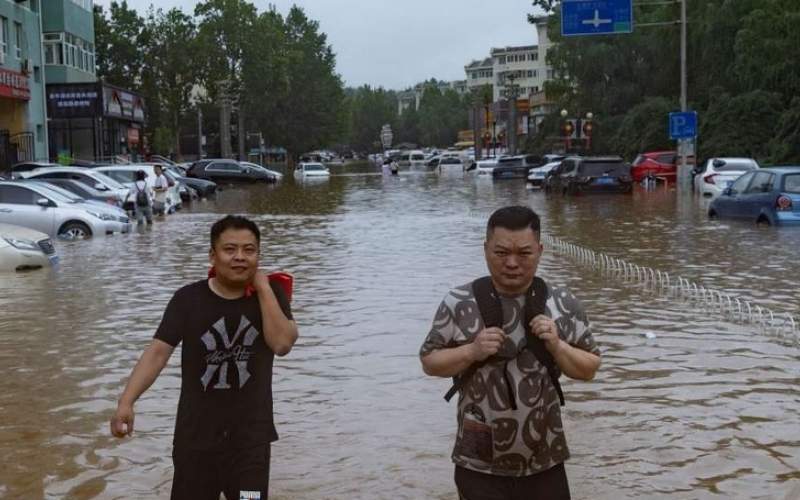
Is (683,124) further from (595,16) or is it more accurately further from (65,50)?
(65,50)

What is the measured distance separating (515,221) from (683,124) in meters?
37.4

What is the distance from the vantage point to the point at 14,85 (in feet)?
138

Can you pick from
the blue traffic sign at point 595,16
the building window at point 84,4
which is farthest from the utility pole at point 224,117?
the blue traffic sign at point 595,16

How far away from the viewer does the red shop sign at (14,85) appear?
134 ft

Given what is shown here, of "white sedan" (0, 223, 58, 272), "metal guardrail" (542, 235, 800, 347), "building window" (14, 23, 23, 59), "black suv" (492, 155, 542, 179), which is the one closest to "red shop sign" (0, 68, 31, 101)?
"building window" (14, 23, 23, 59)

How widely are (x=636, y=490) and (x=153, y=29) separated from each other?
80.6 metres

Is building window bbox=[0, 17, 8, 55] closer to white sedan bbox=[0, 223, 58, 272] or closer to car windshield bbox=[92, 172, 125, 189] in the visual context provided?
car windshield bbox=[92, 172, 125, 189]

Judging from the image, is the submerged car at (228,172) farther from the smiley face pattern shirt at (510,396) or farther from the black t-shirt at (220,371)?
the smiley face pattern shirt at (510,396)

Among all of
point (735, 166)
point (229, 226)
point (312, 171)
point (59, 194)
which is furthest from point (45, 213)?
point (312, 171)

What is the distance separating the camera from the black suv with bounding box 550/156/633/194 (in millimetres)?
37594

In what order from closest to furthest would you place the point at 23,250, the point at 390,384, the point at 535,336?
the point at 535,336 < the point at 390,384 < the point at 23,250

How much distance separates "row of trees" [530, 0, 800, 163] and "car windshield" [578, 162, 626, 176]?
9.12m

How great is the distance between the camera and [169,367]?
947 centimetres

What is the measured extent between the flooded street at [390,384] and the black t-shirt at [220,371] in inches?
72.4
